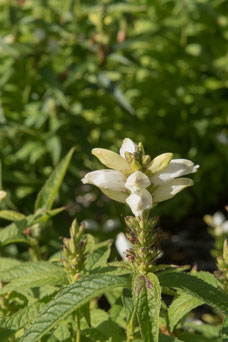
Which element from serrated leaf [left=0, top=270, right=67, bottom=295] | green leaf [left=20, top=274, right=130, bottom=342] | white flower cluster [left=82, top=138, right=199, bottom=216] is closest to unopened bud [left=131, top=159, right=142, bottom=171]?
white flower cluster [left=82, top=138, right=199, bottom=216]

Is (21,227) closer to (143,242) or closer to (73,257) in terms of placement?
(73,257)

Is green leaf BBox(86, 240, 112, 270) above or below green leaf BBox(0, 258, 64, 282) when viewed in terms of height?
below

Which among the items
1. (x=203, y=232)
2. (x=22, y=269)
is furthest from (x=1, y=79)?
(x=203, y=232)

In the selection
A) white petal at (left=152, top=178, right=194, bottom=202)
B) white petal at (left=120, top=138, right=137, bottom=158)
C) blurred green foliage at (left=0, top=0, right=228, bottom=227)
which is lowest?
blurred green foliage at (left=0, top=0, right=228, bottom=227)

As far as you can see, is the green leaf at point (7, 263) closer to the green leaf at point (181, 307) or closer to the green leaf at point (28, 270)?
the green leaf at point (28, 270)

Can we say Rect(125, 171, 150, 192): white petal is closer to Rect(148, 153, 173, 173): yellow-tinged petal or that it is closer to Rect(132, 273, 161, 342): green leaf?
Rect(148, 153, 173, 173): yellow-tinged petal

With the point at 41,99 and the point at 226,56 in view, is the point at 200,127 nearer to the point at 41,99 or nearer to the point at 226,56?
the point at 226,56
